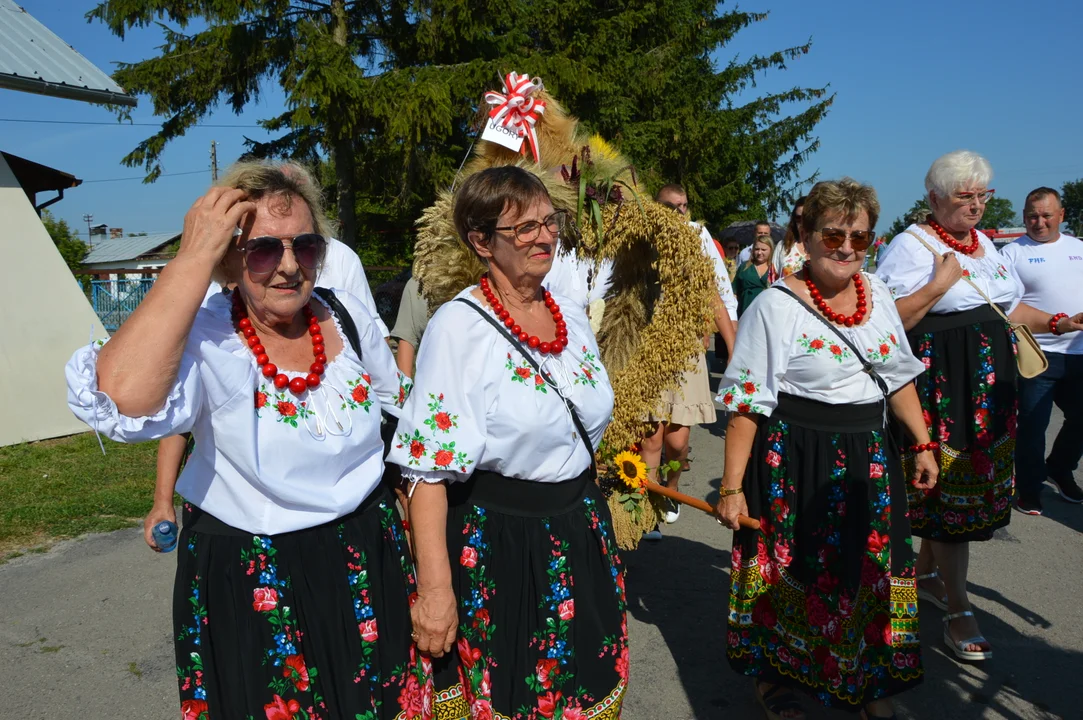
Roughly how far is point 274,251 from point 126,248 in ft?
226

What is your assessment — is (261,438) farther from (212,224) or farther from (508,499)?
(508,499)

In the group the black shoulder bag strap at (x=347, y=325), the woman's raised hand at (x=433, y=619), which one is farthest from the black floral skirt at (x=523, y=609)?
the black shoulder bag strap at (x=347, y=325)

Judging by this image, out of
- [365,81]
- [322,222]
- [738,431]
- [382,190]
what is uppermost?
[365,81]

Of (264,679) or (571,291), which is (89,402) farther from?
(571,291)

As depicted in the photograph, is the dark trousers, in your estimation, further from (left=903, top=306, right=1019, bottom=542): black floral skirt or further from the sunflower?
the sunflower

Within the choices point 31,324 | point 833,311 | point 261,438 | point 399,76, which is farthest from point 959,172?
point 399,76

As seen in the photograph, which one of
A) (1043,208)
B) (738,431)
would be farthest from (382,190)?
(738,431)

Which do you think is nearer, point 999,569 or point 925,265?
point 925,265

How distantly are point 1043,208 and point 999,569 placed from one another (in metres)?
2.36

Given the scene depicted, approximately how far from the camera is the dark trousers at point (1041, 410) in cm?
546

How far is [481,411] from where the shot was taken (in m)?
2.10

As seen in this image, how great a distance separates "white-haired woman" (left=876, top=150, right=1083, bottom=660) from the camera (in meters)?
3.65

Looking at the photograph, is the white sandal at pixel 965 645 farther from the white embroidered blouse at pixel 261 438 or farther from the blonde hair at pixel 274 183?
the blonde hair at pixel 274 183

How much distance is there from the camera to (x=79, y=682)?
137 inches
